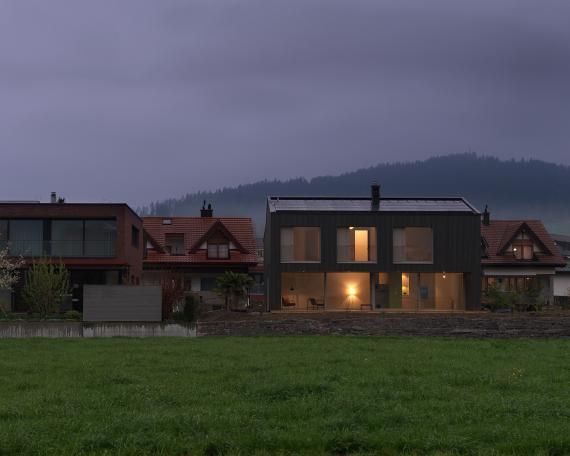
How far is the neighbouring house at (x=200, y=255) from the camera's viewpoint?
170ft

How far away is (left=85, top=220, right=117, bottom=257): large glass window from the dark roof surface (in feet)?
29.1

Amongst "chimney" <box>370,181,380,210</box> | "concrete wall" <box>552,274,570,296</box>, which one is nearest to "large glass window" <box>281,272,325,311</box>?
"chimney" <box>370,181,380,210</box>

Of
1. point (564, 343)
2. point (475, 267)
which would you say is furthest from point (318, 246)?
point (564, 343)

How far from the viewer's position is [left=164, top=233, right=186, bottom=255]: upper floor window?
2120 inches

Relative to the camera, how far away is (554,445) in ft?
27.9

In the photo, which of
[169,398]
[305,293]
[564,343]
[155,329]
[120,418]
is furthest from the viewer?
[305,293]

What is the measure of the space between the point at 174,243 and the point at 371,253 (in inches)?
680

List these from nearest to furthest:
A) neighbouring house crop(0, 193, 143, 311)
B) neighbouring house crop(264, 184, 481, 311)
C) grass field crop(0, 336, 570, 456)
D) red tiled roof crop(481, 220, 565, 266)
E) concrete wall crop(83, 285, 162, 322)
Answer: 1. grass field crop(0, 336, 570, 456)
2. concrete wall crop(83, 285, 162, 322)
3. neighbouring house crop(0, 193, 143, 311)
4. neighbouring house crop(264, 184, 481, 311)
5. red tiled roof crop(481, 220, 565, 266)

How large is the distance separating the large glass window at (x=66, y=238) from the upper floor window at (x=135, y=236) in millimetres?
3743

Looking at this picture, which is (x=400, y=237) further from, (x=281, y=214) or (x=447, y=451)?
(x=447, y=451)

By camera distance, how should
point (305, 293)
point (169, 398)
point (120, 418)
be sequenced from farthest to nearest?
point (305, 293) → point (169, 398) → point (120, 418)

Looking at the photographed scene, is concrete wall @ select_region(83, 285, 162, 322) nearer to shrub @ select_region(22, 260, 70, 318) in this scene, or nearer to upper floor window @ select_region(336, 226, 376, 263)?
shrub @ select_region(22, 260, 70, 318)

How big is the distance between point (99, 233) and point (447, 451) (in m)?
35.5

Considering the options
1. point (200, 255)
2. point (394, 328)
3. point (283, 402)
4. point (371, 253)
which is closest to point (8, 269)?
point (200, 255)
